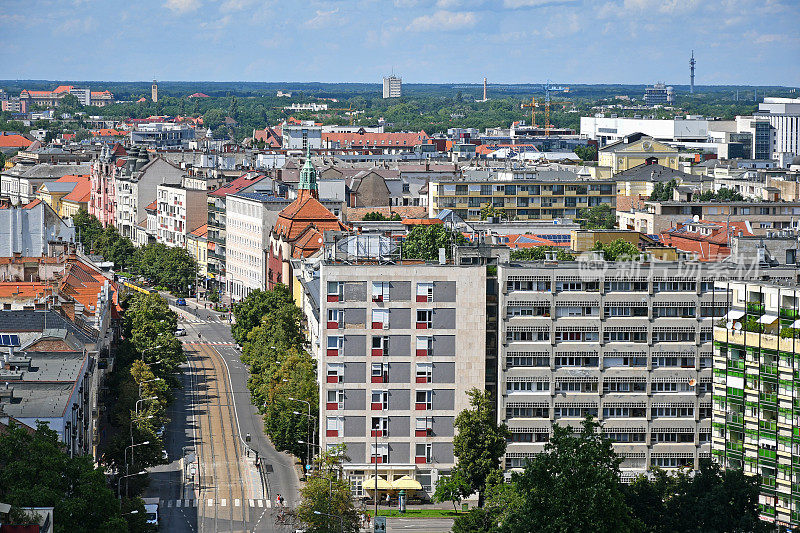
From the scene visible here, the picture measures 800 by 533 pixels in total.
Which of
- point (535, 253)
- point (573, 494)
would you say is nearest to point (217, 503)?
point (573, 494)

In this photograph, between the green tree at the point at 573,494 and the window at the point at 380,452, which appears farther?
the window at the point at 380,452

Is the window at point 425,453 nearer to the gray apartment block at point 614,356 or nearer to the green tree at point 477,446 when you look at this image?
the green tree at point 477,446

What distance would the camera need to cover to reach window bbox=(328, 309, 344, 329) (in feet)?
338

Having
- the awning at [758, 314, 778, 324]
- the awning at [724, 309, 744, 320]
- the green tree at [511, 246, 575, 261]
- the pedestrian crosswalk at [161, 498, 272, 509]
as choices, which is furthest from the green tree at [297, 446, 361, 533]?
the green tree at [511, 246, 575, 261]

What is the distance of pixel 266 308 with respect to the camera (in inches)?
6299

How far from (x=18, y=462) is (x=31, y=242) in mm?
80107

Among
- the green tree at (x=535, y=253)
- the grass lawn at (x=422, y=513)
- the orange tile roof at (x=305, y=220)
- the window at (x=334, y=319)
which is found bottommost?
the grass lawn at (x=422, y=513)

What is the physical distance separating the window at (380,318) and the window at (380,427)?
6266 millimetres

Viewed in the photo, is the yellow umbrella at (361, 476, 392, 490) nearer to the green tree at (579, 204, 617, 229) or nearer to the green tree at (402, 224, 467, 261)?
the green tree at (402, 224, 467, 261)

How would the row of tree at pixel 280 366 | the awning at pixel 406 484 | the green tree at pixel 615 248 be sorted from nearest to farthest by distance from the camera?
1. the awning at pixel 406 484
2. the row of tree at pixel 280 366
3. the green tree at pixel 615 248

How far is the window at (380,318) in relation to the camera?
10275cm

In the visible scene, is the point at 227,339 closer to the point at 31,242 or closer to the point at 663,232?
the point at 31,242

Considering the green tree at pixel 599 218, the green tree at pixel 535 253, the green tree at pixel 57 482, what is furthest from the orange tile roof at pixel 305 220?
the green tree at pixel 57 482

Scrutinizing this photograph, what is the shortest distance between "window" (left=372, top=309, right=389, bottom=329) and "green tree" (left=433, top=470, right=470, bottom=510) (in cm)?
1112
